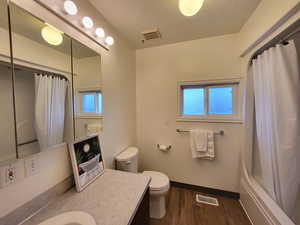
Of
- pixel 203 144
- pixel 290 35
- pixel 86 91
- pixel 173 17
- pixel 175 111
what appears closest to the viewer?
pixel 290 35

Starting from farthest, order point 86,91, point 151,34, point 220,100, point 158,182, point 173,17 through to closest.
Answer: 1. point 220,100
2. point 151,34
3. point 158,182
4. point 173,17
5. point 86,91

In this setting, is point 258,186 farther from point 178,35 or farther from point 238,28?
point 178,35

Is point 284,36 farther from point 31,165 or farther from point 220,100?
point 31,165

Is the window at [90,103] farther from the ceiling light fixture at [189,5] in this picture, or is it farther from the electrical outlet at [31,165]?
the ceiling light fixture at [189,5]

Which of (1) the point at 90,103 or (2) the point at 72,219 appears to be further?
(1) the point at 90,103

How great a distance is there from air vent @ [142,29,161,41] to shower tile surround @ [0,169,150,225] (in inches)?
71.9

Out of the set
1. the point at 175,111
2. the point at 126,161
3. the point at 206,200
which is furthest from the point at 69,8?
the point at 206,200

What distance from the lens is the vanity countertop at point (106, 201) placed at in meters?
0.76

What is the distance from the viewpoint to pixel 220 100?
1995mm

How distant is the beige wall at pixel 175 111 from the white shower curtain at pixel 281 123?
21.3 inches

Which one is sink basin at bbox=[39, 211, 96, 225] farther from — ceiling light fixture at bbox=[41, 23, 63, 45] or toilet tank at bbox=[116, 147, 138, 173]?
ceiling light fixture at bbox=[41, 23, 63, 45]

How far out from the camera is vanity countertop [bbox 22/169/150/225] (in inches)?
30.0

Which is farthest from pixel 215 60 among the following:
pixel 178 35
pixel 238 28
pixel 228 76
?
pixel 178 35

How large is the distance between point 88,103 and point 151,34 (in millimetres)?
1322
